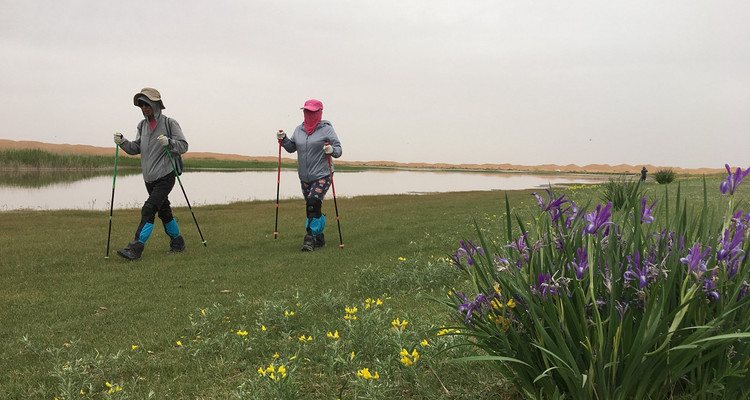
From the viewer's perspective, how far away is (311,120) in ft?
33.0

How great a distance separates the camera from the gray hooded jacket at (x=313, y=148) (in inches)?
389

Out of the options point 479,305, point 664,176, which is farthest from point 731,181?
point 664,176

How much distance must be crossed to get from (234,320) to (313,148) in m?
5.38

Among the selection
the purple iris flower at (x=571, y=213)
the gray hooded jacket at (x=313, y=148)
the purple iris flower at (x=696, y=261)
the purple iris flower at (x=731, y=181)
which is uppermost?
the gray hooded jacket at (x=313, y=148)

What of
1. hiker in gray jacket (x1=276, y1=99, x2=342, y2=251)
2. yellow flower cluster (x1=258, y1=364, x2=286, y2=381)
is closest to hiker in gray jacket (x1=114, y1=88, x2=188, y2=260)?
hiker in gray jacket (x1=276, y1=99, x2=342, y2=251)

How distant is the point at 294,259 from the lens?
9.12 m

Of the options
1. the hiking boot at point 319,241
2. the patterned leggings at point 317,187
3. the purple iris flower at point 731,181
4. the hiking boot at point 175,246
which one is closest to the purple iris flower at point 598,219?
the purple iris flower at point 731,181

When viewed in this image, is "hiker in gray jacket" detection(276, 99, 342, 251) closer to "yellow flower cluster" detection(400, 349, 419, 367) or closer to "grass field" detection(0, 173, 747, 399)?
"grass field" detection(0, 173, 747, 399)

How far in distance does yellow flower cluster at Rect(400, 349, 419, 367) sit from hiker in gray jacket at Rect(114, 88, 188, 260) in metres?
7.83

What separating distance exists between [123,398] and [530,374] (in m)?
2.94

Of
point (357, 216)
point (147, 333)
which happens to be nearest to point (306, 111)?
point (147, 333)

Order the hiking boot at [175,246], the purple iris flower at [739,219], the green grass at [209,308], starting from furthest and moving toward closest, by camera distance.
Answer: the hiking boot at [175,246] < the green grass at [209,308] < the purple iris flower at [739,219]

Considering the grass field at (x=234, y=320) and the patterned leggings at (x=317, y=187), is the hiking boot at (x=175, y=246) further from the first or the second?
the patterned leggings at (x=317, y=187)

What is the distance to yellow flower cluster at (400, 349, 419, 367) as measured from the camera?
286cm
